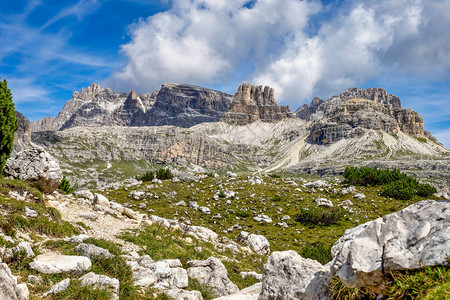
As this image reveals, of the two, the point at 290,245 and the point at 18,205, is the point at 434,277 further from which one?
the point at 290,245

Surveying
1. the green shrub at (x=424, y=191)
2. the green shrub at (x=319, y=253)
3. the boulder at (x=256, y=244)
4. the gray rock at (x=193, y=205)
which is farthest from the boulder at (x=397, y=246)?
the green shrub at (x=424, y=191)

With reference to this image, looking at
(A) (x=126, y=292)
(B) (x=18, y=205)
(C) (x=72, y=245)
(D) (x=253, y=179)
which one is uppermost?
(D) (x=253, y=179)

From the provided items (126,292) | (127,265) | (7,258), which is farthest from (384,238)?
(7,258)

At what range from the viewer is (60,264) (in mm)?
9344

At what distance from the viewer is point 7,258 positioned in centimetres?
900

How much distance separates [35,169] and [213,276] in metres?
17.9

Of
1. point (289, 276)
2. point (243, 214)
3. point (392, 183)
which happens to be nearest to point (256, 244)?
point (243, 214)

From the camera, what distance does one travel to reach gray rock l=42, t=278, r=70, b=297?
7906 millimetres

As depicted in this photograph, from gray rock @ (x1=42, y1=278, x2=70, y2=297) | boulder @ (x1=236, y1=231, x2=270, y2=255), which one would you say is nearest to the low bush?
boulder @ (x1=236, y1=231, x2=270, y2=255)

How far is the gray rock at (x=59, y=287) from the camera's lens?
7.91 m

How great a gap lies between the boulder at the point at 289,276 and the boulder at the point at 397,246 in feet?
5.65

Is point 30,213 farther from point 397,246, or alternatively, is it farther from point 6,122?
point 397,246

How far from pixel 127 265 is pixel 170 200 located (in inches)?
1551

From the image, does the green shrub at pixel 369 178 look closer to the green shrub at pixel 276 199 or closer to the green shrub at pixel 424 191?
the green shrub at pixel 424 191
